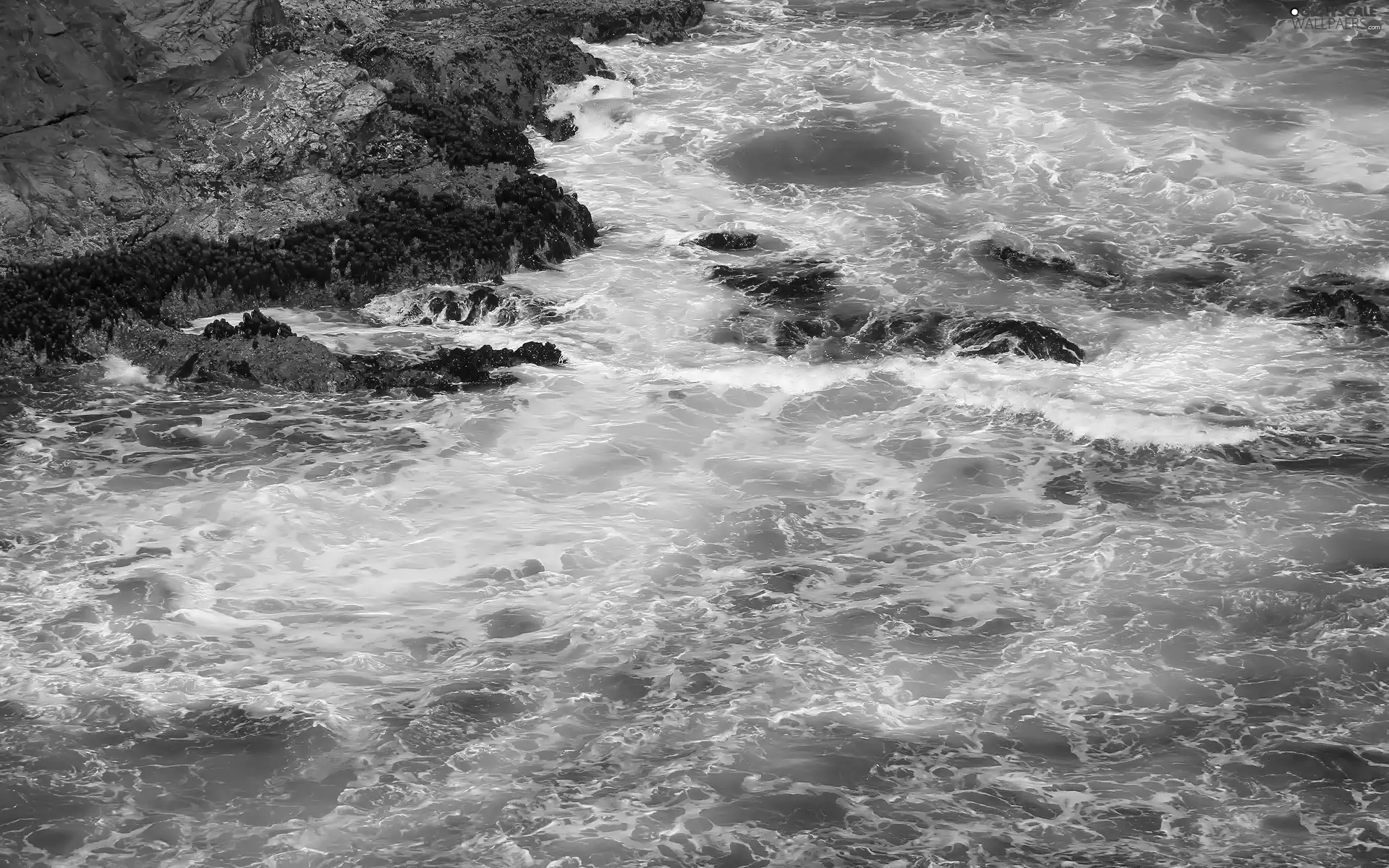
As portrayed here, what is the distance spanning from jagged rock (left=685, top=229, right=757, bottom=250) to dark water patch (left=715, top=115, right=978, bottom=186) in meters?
2.61

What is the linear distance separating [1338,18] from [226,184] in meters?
24.7

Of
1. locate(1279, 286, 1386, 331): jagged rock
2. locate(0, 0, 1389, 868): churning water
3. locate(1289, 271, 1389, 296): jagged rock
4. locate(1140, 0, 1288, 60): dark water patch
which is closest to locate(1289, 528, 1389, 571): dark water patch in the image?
locate(0, 0, 1389, 868): churning water

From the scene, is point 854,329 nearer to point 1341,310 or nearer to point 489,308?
point 489,308

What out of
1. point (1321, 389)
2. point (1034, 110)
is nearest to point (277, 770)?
point (1321, 389)

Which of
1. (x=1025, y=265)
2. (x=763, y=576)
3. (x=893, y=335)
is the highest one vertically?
(x=1025, y=265)

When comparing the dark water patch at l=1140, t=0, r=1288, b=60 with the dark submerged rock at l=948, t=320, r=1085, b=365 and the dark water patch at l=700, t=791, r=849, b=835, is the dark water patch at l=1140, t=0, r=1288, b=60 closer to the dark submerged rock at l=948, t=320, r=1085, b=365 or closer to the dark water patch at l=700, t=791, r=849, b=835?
the dark submerged rock at l=948, t=320, r=1085, b=365

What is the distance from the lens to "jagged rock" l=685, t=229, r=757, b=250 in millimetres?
23500

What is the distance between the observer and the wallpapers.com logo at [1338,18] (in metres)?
31.4

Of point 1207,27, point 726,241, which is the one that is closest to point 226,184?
point 726,241

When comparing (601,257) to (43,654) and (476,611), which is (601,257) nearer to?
(476,611)

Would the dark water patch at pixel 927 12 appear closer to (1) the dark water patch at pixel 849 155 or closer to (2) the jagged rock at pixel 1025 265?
(1) the dark water patch at pixel 849 155

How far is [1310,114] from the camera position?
27250 millimetres

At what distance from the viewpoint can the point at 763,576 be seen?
1598 centimetres

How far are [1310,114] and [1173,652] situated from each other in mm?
16852
